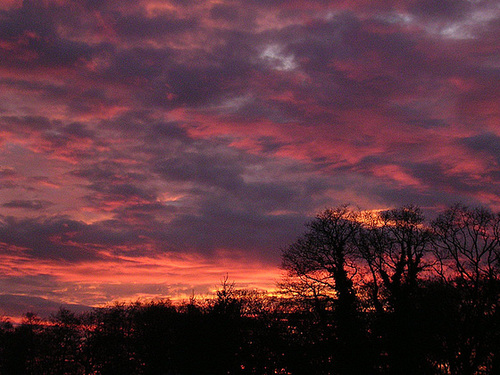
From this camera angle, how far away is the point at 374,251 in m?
44.4

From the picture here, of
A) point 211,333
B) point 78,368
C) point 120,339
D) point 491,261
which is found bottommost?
point 78,368

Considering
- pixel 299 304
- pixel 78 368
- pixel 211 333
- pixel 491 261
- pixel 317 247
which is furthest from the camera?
pixel 78 368

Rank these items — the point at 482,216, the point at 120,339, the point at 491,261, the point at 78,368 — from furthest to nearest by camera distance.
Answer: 1. the point at 78,368
2. the point at 120,339
3. the point at 482,216
4. the point at 491,261

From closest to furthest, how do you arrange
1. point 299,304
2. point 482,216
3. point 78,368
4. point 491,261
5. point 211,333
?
point 211,333
point 491,261
point 482,216
point 299,304
point 78,368

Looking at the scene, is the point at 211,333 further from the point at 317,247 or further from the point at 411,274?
the point at 411,274

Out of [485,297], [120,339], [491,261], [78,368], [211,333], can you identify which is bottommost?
[78,368]

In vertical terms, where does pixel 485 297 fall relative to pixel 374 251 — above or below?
below

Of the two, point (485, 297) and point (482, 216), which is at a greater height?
point (482, 216)

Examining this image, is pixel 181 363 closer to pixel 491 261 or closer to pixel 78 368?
pixel 491 261

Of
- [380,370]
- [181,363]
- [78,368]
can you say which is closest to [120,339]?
[78,368]

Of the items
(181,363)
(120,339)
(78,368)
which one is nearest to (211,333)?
(181,363)

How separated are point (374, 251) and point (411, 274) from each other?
14.1 feet

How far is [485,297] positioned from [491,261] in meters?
3.28

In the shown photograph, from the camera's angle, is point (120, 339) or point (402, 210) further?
point (120, 339)
